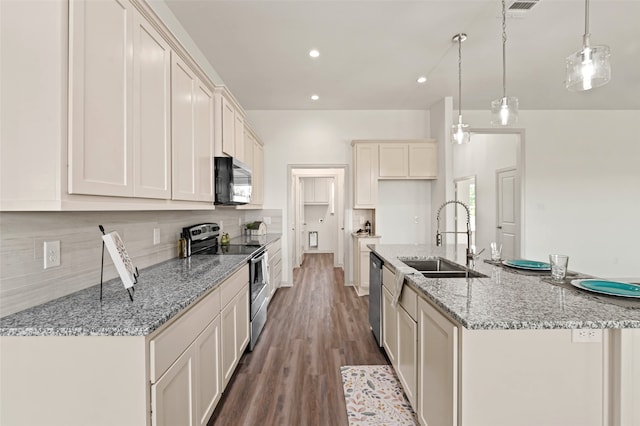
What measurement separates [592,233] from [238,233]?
607 cm

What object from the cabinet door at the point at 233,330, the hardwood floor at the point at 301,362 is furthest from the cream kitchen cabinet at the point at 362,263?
the cabinet door at the point at 233,330

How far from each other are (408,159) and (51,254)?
4.53m

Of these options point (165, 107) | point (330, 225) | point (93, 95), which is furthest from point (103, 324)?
point (330, 225)

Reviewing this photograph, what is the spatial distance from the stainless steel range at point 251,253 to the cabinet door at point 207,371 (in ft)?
2.56

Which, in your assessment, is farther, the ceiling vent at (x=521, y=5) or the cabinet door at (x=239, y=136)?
the cabinet door at (x=239, y=136)

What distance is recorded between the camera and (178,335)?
1.30 meters

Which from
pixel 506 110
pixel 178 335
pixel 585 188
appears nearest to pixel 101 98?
pixel 178 335

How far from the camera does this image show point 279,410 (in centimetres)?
194

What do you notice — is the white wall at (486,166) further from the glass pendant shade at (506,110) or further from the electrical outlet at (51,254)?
the electrical outlet at (51,254)

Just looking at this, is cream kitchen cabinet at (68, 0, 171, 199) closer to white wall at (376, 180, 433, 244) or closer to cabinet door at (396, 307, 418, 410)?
cabinet door at (396, 307, 418, 410)

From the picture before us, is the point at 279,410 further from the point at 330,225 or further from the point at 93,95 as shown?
the point at 330,225

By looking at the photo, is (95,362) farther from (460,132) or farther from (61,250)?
(460,132)

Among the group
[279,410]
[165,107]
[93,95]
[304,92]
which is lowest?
[279,410]

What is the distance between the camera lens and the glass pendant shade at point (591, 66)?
163 centimetres
